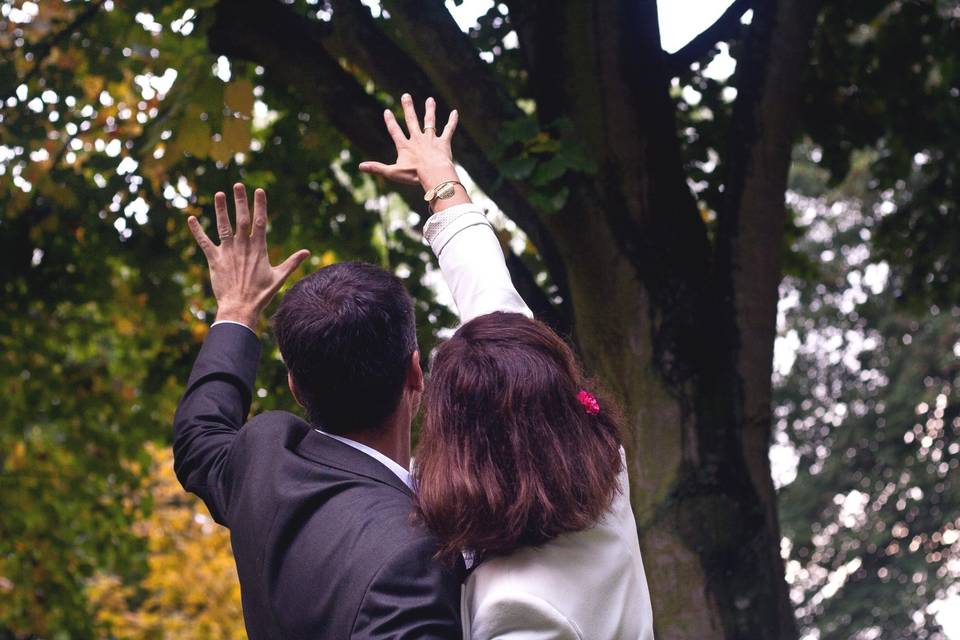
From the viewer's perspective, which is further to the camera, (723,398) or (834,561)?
(834,561)

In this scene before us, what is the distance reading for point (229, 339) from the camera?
2180 millimetres

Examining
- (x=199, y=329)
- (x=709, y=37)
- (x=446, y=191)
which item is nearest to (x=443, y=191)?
(x=446, y=191)

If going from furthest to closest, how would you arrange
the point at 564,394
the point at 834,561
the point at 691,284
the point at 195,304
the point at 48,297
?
the point at 834,561 < the point at 195,304 < the point at 48,297 < the point at 691,284 < the point at 564,394

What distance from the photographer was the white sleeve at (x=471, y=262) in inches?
79.4

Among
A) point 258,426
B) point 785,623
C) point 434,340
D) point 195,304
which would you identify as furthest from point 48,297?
point 258,426

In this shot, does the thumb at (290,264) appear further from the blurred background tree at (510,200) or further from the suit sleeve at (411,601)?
the blurred background tree at (510,200)

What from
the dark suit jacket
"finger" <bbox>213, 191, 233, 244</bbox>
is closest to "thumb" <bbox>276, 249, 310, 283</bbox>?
"finger" <bbox>213, 191, 233, 244</bbox>

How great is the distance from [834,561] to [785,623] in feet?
53.1

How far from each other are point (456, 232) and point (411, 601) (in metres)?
0.83

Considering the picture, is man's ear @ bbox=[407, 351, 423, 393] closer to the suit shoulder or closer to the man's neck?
the man's neck

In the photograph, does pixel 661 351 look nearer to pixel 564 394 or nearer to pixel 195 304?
pixel 564 394

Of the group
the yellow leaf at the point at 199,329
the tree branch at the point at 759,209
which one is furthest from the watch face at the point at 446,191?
the yellow leaf at the point at 199,329

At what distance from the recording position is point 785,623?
363cm

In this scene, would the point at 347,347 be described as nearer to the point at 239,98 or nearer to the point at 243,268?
the point at 243,268
